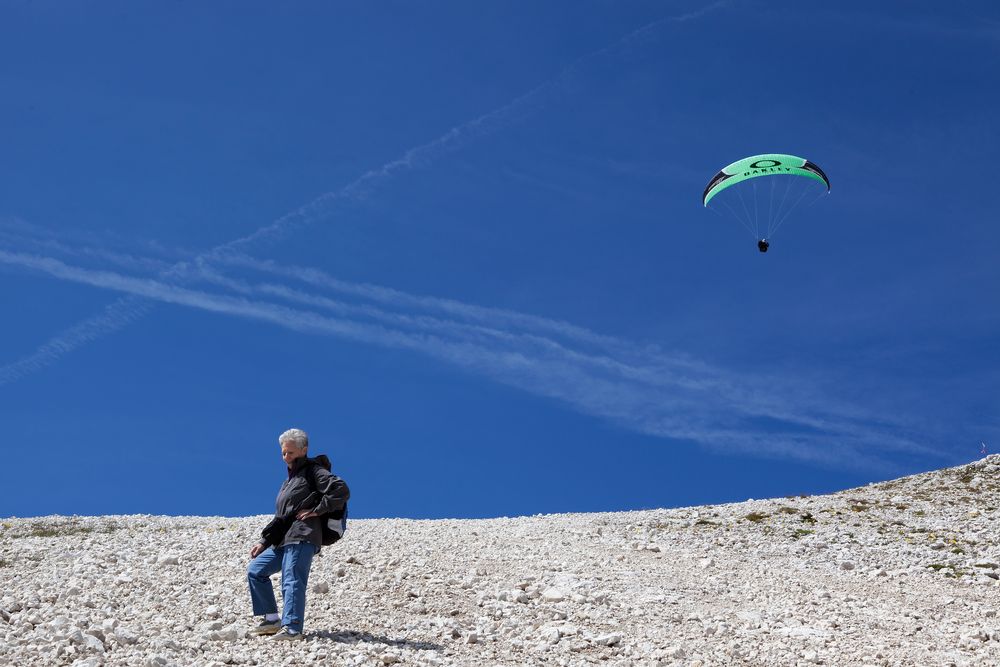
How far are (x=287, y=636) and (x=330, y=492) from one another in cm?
205

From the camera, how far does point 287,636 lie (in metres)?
12.5

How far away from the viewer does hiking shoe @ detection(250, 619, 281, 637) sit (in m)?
12.7

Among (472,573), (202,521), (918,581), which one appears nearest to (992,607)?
(918,581)

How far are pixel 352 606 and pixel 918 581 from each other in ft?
39.0

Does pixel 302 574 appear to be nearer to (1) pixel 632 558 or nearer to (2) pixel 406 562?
(2) pixel 406 562

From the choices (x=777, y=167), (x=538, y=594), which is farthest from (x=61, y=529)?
(x=777, y=167)

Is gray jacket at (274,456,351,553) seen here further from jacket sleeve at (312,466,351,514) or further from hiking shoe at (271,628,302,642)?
hiking shoe at (271,628,302,642)

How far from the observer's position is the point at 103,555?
732 inches

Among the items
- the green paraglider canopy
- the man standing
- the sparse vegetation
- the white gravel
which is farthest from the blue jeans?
the green paraglider canopy

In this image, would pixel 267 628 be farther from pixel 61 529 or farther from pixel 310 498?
pixel 61 529

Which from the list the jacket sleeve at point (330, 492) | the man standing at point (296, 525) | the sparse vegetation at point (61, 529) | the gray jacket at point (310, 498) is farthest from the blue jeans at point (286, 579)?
the sparse vegetation at point (61, 529)

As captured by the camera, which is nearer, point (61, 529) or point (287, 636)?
point (287, 636)

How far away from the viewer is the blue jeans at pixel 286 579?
39.8ft

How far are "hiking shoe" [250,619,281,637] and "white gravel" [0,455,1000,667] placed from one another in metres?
0.11
